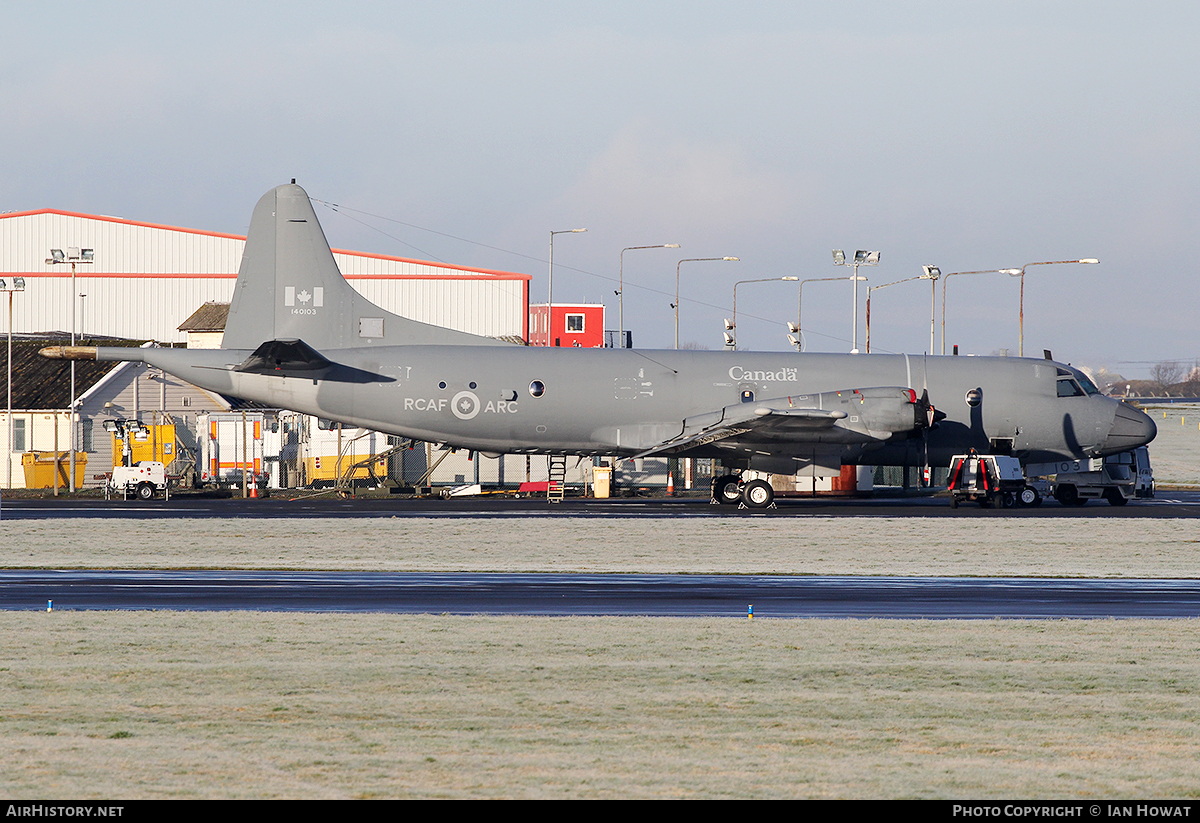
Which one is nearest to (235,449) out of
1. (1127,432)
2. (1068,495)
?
(1068,495)

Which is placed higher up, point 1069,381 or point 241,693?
point 1069,381

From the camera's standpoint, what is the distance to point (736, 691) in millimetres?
11516

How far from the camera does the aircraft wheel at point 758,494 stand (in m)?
38.6

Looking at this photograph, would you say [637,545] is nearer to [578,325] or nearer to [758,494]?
[758,494]

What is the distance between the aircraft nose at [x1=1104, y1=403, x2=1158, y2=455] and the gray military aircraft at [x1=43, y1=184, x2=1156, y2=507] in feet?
8.72

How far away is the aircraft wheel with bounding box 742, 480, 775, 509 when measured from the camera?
38.6 meters

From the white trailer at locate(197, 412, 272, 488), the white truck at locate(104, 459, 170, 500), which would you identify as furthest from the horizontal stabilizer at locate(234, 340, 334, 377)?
the white trailer at locate(197, 412, 272, 488)

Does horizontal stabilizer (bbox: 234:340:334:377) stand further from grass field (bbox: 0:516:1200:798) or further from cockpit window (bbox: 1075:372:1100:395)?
cockpit window (bbox: 1075:372:1100:395)

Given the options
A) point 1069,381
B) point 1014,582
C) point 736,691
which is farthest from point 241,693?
point 1069,381

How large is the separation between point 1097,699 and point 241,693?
7.88 metres

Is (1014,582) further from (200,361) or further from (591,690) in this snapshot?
(200,361)

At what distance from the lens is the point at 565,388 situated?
3756cm

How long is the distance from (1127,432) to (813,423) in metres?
11.8

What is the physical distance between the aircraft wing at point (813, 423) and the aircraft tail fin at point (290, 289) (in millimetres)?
9662
